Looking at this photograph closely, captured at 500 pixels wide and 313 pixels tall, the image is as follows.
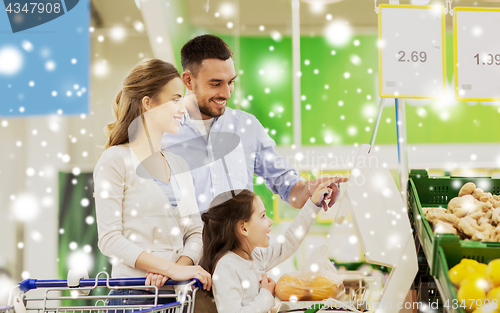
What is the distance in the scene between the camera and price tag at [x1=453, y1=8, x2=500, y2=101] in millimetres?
1558

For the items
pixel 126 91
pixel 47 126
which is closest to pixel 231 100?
pixel 126 91

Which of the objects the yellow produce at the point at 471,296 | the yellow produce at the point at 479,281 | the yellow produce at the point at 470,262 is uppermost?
the yellow produce at the point at 470,262

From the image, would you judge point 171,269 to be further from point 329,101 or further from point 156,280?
point 329,101

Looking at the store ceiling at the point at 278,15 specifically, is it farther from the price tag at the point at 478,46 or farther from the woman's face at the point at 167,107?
the woman's face at the point at 167,107

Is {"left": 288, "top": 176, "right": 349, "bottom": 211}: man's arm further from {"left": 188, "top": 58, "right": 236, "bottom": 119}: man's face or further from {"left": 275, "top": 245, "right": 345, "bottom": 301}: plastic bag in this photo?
{"left": 188, "top": 58, "right": 236, "bottom": 119}: man's face

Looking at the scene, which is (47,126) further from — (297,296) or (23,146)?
(297,296)

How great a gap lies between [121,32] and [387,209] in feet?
4.44

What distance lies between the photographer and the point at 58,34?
5.87 ft

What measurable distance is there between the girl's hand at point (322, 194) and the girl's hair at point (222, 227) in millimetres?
202

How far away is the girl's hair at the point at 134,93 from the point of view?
4.04ft

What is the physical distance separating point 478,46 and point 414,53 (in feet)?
0.91

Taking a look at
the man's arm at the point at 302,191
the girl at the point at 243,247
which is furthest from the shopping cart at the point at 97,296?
the man's arm at the point at 302,191

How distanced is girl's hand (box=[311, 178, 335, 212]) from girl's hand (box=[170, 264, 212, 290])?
0.42 metres

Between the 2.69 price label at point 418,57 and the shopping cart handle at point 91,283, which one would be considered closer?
the shopping cart handle at point 91,283
